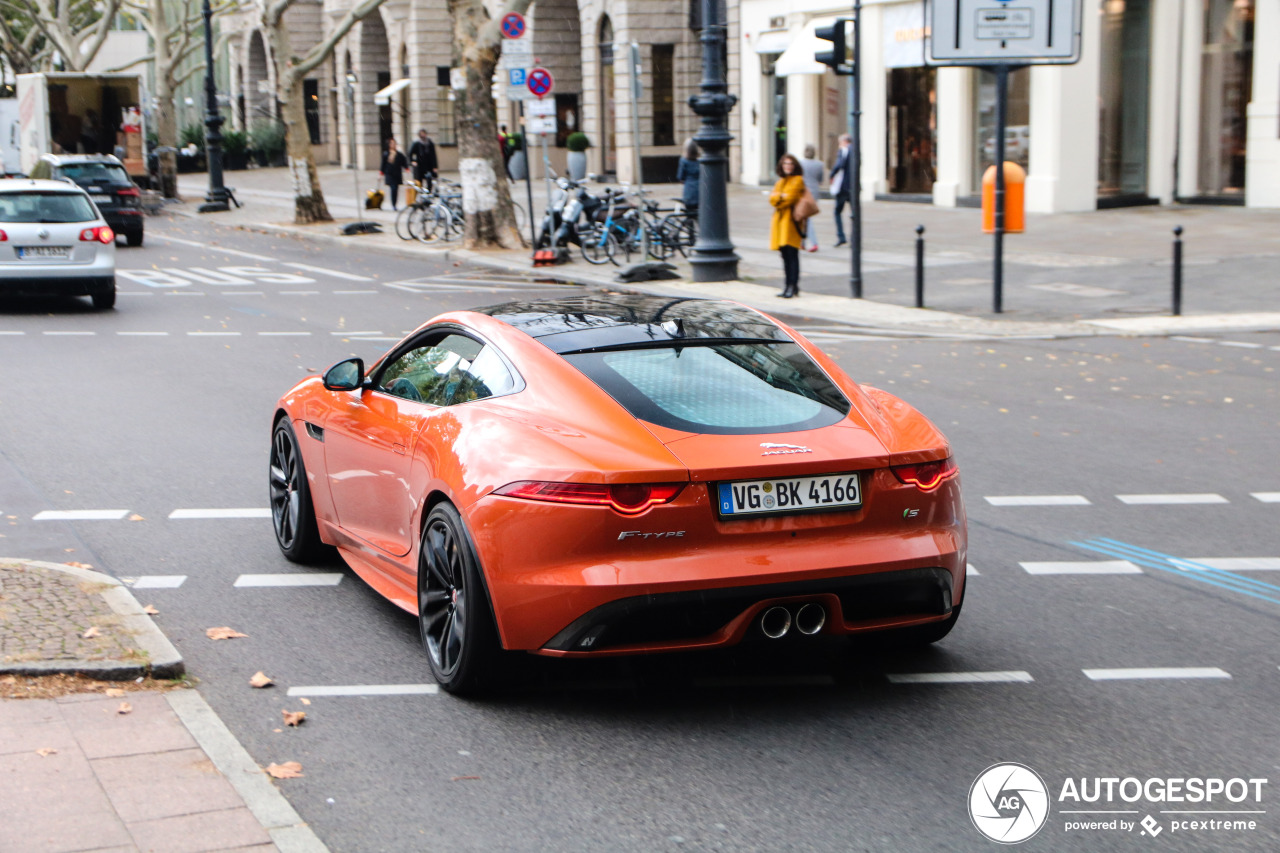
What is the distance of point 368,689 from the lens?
5.28 metres

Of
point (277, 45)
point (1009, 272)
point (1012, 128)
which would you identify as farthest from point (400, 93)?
point (1009, 272)

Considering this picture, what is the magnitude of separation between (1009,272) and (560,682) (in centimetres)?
1689

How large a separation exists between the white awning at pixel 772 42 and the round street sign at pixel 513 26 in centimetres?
1430

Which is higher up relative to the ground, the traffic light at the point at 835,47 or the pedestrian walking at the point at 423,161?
the traffic light at the point at 835,47

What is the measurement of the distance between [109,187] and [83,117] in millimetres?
10961

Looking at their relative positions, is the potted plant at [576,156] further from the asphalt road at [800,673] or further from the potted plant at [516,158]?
the asphalt road at [800,673]

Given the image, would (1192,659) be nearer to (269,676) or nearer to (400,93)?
(269,676)

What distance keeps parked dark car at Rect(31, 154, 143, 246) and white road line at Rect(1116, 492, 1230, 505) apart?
934 inches

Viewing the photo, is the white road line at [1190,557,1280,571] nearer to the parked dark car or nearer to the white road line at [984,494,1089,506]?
the white road line at [984,494,1089,506]

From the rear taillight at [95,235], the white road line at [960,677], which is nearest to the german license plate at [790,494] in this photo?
the white road line at [960,677]

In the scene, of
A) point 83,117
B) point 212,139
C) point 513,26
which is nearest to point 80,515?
point 513,26

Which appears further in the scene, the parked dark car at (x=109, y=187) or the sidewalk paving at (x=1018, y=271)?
the parked dark car at (x=109, y=187)

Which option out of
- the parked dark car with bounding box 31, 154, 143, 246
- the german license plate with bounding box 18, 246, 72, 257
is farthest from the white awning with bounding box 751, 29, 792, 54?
the german license plate with bounding box 18, 246, 72, 257

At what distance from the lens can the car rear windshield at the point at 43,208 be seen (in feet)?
60.3
